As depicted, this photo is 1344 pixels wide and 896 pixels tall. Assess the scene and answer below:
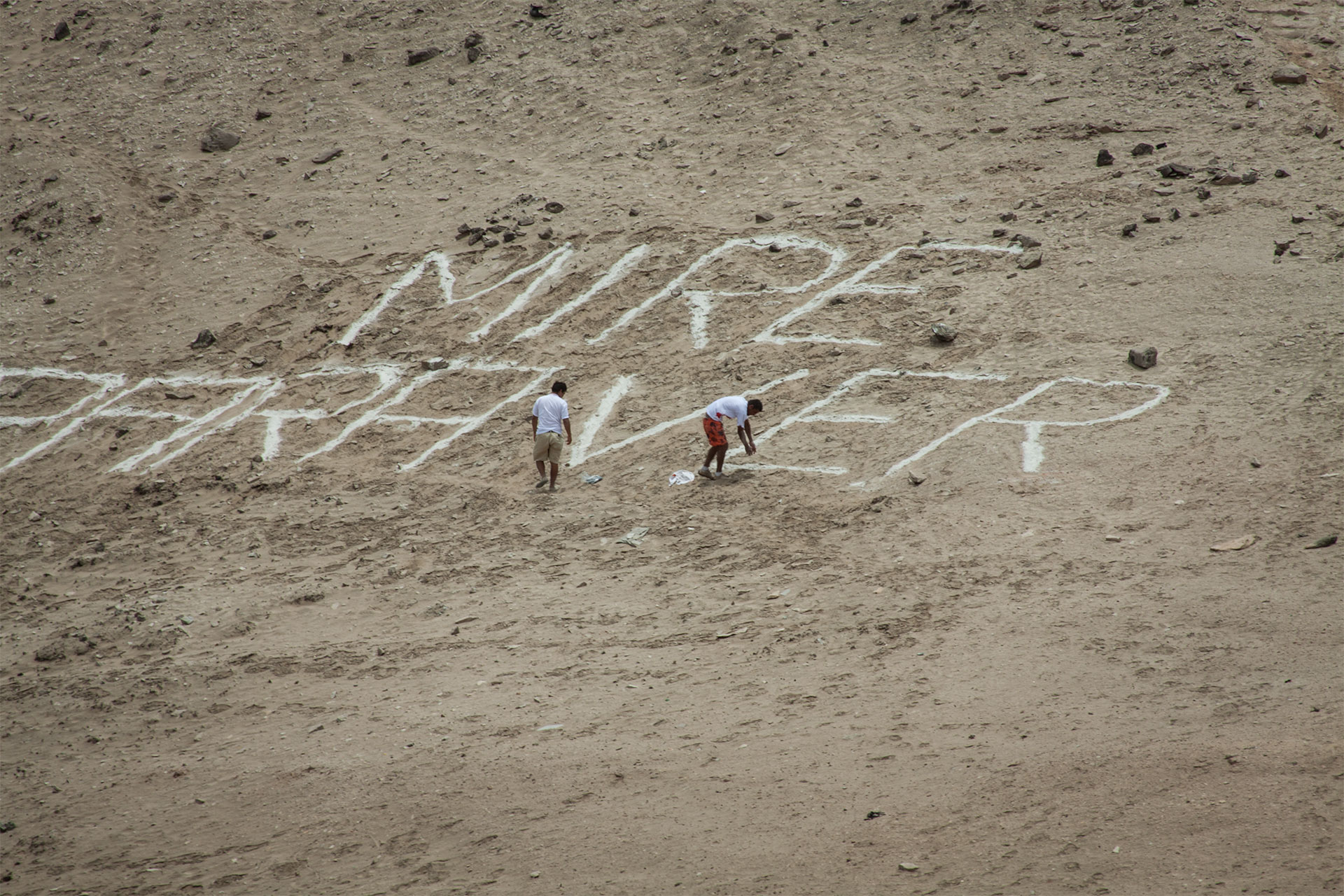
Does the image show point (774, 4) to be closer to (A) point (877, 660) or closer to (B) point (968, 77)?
(B) point (968, 77)

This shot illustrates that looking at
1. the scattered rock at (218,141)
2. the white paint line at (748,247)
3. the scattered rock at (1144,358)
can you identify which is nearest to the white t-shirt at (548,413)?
the white paint line at (748,247)

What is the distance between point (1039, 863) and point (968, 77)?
13008 millimetres

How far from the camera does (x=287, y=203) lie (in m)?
16.1

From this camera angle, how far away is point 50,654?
27.2 ft

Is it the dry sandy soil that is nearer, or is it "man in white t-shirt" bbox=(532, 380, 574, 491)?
the dry sandy soil

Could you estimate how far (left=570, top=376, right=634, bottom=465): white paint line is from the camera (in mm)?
11016

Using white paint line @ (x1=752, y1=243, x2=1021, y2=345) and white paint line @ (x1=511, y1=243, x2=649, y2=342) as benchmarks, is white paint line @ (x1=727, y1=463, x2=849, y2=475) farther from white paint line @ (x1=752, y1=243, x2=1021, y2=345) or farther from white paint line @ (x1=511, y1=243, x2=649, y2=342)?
white paint line @ (x1=511, y1=243, x2=649, y2=342)

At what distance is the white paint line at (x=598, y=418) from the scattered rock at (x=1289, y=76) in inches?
366

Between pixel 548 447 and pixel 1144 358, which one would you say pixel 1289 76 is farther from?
pixel 548 447

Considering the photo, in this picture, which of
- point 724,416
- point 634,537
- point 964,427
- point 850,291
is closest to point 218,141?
point 850,291

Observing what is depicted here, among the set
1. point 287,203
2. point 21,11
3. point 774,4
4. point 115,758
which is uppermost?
point 21,11

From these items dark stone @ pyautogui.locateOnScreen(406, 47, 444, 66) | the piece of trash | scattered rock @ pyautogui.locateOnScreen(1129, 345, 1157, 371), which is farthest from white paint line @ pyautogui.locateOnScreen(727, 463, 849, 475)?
dark stone @ pyautogui.locateOnScreen(406, 47, 444, 66)

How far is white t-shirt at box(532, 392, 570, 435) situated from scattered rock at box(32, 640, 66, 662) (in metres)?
4.33

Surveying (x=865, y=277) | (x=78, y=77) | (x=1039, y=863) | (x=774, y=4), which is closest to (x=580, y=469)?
(x=865, y=277)
